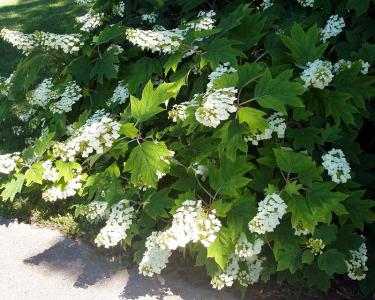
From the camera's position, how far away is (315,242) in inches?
107

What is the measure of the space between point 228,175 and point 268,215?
351mm

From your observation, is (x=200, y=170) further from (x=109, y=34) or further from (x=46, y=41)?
(x=46, y=41)

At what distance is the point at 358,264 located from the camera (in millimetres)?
2885

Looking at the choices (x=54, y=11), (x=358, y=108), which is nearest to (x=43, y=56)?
(x=358, y=108)

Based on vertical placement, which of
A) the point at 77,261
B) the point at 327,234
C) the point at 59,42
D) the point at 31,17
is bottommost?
the point at 31,17

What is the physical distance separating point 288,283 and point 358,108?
3.83 ft

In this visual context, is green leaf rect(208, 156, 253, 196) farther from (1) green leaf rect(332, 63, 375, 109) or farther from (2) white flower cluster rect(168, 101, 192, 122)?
(1) green leaf rect(332, 63, 375, 109)

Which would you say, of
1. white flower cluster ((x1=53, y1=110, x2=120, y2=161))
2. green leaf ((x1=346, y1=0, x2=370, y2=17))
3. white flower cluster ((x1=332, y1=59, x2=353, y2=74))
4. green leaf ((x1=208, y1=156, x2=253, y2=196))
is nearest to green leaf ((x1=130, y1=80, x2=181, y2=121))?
white flower cluster ((x1=53, y1=110, x2=120, y2=161))

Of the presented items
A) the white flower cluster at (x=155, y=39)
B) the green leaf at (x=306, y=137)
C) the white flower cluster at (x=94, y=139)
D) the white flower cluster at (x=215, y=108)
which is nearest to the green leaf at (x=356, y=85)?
the green leaf at (x=306, y=137)

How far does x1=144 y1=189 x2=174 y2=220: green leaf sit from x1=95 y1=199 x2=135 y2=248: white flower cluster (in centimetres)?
10

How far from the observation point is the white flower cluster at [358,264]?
288 cm

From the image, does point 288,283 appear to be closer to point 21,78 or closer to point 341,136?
point 341,136

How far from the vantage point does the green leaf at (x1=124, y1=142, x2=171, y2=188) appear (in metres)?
2.66

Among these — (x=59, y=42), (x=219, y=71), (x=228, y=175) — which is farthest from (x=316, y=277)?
(x=59, y=42)
